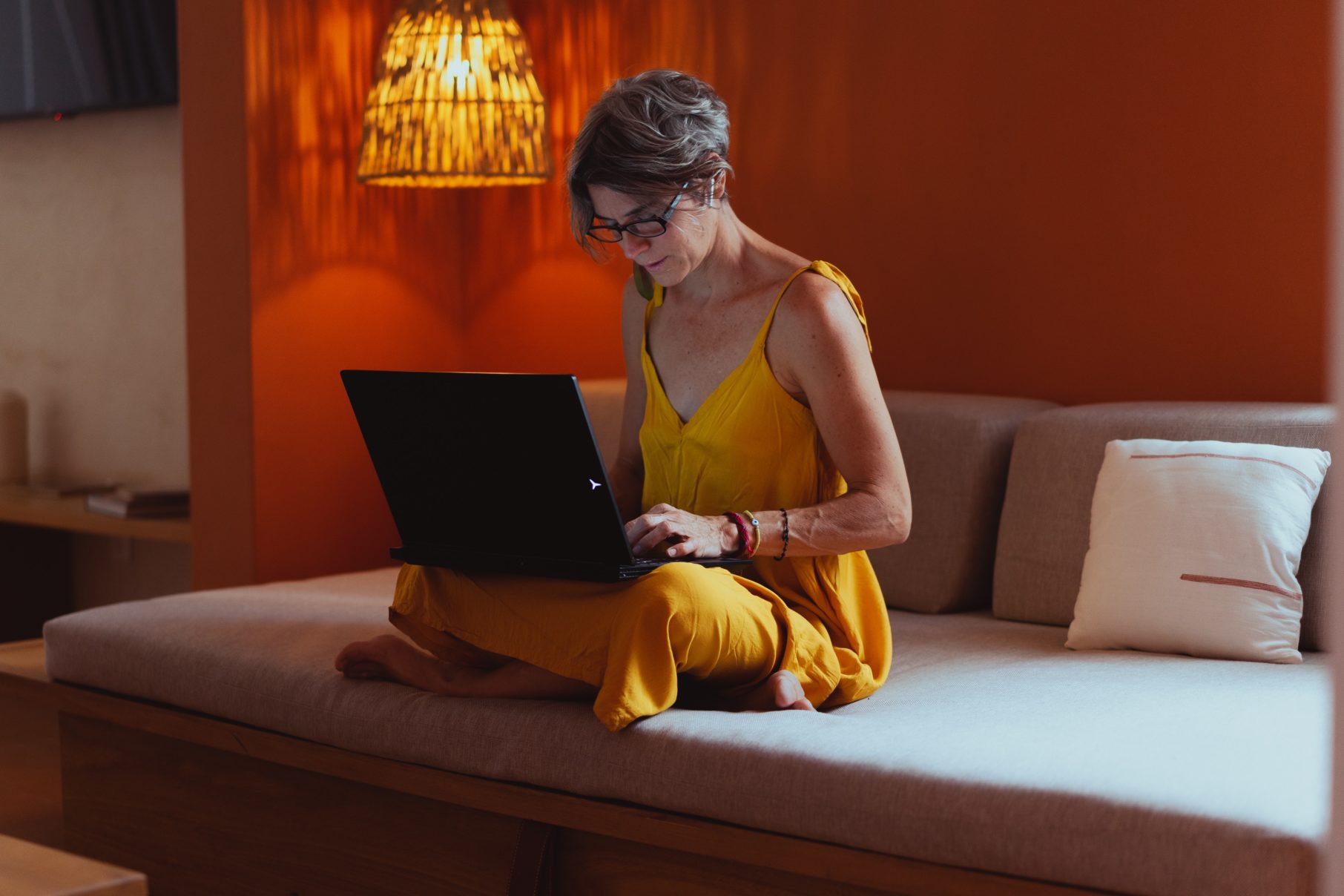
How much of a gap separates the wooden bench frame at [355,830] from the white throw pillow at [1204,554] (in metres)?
0.78

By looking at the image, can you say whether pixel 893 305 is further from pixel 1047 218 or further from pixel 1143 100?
pixel 1143 100

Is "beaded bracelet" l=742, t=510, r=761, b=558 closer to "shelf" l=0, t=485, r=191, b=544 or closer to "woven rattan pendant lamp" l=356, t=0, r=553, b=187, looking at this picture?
"woven rattan pendant lamp" l=356, t=0, r=553, b=187

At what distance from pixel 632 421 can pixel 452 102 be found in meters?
1.15

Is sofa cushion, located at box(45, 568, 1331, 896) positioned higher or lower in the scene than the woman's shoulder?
lower

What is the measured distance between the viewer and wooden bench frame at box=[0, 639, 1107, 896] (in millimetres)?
1661

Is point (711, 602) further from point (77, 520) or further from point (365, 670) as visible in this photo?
point (77, 520)

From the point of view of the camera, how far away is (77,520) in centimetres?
371

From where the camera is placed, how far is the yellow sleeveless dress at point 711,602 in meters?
1.76

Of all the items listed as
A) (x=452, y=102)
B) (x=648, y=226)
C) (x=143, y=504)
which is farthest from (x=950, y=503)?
(x=143, y=504)

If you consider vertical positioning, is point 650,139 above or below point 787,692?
above

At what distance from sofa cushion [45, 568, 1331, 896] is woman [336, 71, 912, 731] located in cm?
7

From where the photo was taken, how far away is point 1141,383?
265cm

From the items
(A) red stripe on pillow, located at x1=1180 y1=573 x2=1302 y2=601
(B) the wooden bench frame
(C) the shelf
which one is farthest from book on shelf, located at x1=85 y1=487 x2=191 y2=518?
(A) red stripe on pillow, located at x1=1180 y1=573 x2=1302 y2=601

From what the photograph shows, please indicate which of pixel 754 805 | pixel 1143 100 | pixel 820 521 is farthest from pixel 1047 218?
pixel 754 805
